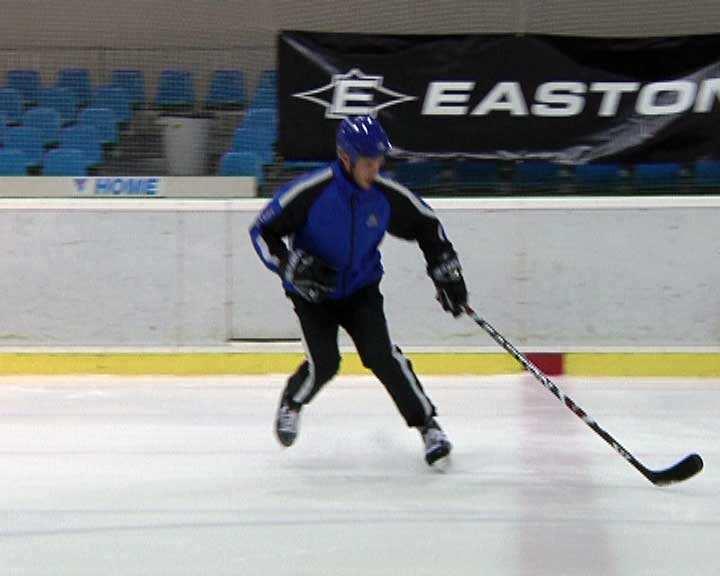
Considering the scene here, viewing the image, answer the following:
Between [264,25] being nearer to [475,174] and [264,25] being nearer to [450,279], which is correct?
[475,174]

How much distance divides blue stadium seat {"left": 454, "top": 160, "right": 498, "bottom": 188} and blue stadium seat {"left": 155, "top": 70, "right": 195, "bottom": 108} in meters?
1.60

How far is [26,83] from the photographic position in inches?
237

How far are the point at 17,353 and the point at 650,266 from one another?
339cm

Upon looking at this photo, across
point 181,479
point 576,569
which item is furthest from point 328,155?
point 576,569

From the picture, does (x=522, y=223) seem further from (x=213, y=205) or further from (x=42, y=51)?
(x=42, y=51)

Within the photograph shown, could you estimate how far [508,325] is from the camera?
5312 mm

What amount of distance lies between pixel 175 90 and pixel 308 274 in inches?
120

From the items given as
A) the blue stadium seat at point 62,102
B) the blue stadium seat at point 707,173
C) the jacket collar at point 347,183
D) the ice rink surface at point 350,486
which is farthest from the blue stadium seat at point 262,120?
the jacket collar at point 347,183

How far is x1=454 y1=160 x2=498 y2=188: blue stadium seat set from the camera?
221 inches

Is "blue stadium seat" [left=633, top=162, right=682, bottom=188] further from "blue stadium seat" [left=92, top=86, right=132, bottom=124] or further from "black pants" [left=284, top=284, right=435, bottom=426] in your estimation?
"blue stadium seat" [left=92, top=86, right=132, bottom=124]

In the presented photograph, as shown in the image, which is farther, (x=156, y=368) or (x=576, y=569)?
(x=156, y=368)

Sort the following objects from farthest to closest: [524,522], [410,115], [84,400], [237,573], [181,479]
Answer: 1. [410,115]
2. [84,400]
3. [181,479]
4. [524,522]
5. [237,573]

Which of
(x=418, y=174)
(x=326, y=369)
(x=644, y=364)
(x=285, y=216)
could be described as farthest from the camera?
(x=418, y=174)

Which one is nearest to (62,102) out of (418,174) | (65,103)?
(65,103)
